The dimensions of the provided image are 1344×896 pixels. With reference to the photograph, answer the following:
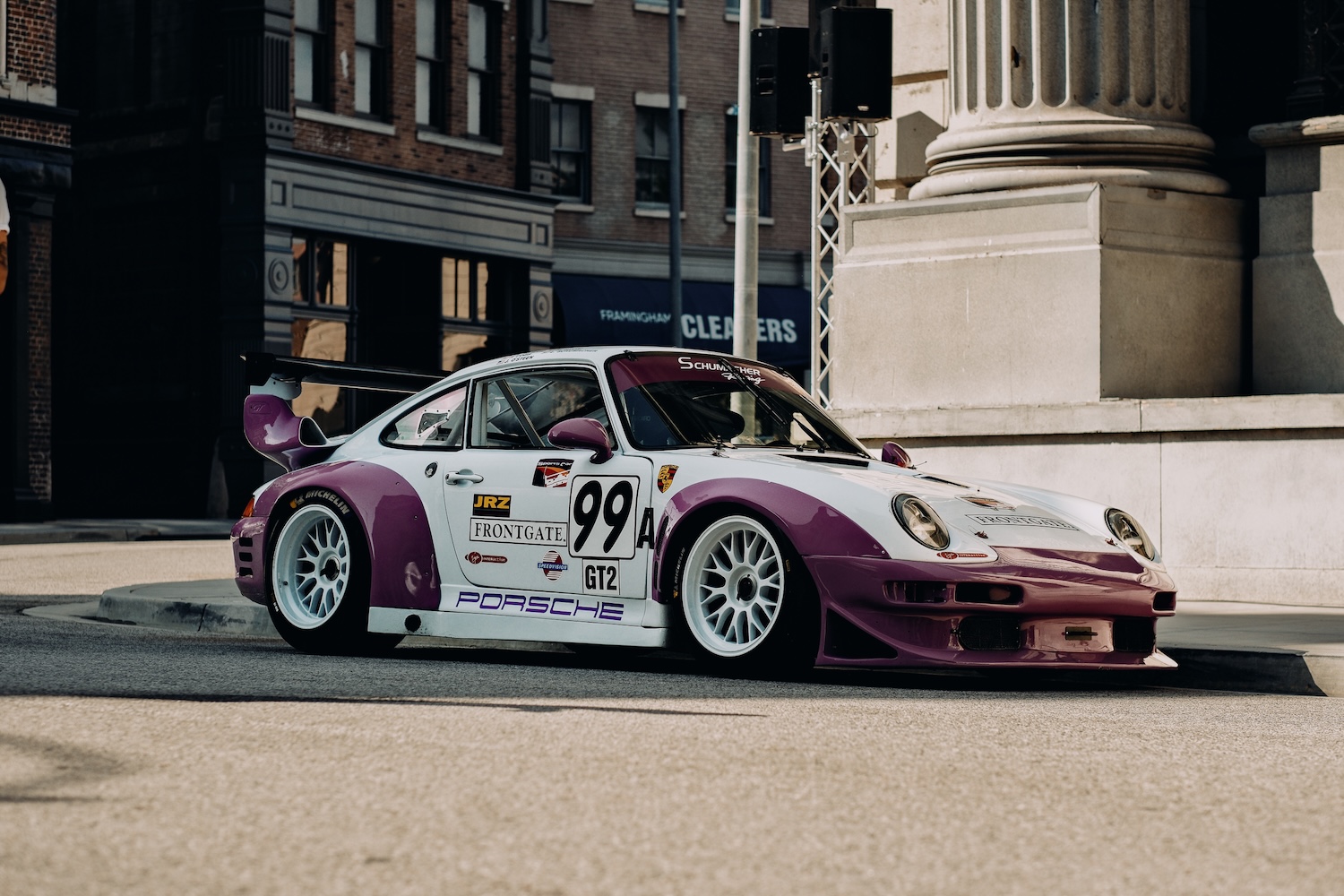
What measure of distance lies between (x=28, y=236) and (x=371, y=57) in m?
6.42

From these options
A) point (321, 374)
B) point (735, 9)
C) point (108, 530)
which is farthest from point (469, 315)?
point (321, 374)

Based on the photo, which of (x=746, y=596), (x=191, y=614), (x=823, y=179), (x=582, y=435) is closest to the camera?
(x=746, y=596)

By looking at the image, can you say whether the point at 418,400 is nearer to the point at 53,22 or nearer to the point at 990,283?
the point at 990,283

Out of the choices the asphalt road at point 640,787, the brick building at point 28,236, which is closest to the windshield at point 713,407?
the asphalt road at point 640,787

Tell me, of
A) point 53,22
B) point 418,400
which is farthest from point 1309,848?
point 53,22

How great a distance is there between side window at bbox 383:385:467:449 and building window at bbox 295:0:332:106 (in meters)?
20.2

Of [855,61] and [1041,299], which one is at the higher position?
[855,61]

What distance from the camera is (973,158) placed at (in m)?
13.2

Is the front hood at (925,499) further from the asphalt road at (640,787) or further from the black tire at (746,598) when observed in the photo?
the asphalt road at (640,787)

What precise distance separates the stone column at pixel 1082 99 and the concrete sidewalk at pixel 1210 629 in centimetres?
289

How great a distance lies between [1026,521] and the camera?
8.34m

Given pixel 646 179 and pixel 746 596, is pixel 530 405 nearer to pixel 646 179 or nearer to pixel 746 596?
pixel 746 596

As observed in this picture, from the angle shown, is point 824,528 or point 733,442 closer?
point 824,528

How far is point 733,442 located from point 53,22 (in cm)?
2008
